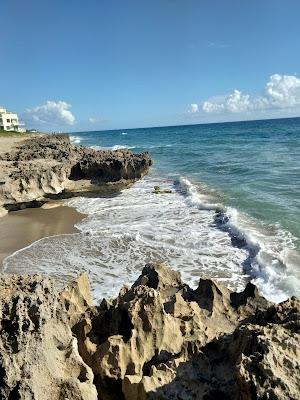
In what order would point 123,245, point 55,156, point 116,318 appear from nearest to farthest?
point 116,318, point 123,245, point 55,156

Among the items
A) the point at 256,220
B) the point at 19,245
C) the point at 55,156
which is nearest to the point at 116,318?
the point at 19,245

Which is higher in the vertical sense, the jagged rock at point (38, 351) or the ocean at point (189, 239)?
the jagged rock at point (38, 351)

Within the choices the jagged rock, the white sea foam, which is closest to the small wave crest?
the white sea foam

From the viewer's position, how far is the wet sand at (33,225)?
15.5 m

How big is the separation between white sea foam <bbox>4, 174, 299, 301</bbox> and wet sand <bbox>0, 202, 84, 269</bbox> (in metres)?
0.55

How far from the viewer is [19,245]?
15.1 metres

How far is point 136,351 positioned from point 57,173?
17376 mm

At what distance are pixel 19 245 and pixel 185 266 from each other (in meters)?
6.10

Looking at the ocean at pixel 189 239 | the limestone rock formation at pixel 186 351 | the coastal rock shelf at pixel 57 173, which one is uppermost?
the limestone rock formation at pixel 186 351

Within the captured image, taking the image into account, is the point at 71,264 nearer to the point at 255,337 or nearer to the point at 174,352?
the point at 174,352

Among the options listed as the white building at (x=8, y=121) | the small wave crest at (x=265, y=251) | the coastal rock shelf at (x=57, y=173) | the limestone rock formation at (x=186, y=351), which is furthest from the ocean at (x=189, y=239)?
the white building at (x=8, y=121)

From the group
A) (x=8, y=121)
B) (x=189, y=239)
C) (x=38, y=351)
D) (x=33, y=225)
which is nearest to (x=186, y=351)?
(x=38, y=351)

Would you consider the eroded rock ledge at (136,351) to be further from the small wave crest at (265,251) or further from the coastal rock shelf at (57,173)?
the coastal rock shelf at (57,173)

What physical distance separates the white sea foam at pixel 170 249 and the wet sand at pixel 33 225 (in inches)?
21.7
